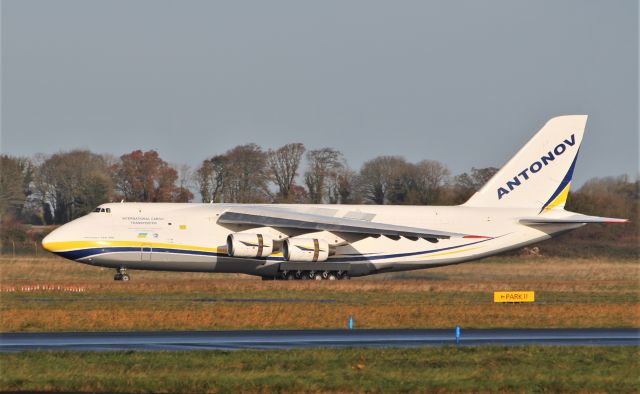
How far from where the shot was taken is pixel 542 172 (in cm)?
4478

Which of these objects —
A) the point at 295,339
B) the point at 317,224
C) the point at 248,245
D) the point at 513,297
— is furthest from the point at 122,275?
the point at 295,339

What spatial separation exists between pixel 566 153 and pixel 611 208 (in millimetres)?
18798

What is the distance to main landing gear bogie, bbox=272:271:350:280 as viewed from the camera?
4150 centimetres

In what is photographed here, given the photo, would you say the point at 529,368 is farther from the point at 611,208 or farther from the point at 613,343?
the point at 611,208

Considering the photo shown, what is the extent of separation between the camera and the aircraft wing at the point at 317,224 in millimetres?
40219

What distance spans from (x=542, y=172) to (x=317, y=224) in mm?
10425

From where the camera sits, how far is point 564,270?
47.7m

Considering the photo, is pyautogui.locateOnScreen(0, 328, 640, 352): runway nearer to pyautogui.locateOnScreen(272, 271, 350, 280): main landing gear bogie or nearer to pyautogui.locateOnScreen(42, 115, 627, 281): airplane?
pyautogui.locateOnScreen(42, 115, 627, 281): airplane

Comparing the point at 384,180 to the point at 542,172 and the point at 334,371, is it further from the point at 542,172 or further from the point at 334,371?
the point at 334,371

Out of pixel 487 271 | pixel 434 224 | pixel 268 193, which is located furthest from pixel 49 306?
pixel 268 193

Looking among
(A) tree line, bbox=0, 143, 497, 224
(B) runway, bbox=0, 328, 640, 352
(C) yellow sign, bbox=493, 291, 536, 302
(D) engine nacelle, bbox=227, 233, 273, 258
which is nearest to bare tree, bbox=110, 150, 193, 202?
(A) tree line, bbox=0, 143, 497, 224

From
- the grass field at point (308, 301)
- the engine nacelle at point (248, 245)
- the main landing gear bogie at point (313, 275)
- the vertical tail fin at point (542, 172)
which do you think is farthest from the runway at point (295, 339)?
the vertical tail fin at point (542, 172)

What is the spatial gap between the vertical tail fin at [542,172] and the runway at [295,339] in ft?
68.9

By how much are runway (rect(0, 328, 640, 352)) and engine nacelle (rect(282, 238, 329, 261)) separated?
16.6 metres
